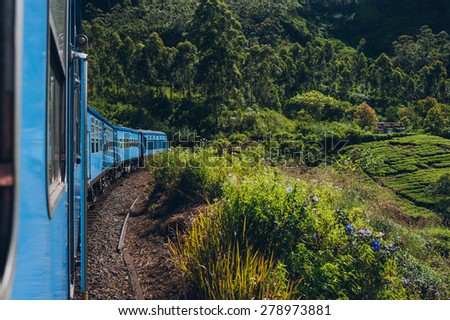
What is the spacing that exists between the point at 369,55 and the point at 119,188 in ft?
284

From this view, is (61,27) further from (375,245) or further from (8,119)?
(375,245)

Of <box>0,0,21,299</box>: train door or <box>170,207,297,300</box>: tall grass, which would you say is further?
<box>170,207,297,300</box>: tall grass

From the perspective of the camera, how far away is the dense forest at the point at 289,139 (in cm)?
509

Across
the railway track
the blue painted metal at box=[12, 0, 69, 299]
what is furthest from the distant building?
the blue painted metal at box=[12, 0, 69, 299]

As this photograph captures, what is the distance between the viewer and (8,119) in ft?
3.01

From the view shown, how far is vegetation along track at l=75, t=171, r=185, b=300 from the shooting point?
18.7 feet

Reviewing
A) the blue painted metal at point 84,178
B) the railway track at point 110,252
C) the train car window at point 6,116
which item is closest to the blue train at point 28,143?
the train car window at point 6,116

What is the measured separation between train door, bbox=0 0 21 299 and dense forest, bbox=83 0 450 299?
12.2 ft

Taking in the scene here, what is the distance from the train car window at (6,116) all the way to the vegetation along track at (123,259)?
15.1 ft

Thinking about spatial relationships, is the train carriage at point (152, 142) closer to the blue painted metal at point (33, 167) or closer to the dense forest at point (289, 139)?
the dense forest at point (289, 139)

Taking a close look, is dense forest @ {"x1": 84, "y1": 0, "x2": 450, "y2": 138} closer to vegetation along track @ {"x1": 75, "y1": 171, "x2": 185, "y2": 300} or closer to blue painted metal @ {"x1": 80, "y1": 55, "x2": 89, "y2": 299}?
vegetation along track @ {"x1": 75, "y1": 171, "x2": 185, "y2": 300}

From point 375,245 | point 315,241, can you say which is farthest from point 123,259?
point 375,245

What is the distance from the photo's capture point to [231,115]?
34594 millimetres
